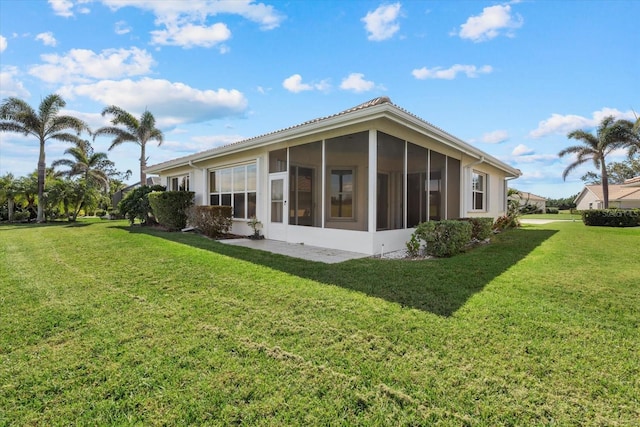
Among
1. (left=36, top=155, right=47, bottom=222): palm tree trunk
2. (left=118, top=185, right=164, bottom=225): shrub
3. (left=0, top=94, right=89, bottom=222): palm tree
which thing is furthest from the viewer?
(left=36, top=155, right=47, bottom=222): palm tree trunk

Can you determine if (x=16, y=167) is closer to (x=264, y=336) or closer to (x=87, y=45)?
(x=87, y=45)

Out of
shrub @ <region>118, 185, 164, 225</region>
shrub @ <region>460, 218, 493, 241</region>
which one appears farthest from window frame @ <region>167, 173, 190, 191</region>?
shrub @ <region>460, 218, 493, 241</region>

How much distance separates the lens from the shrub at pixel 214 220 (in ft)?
35.7

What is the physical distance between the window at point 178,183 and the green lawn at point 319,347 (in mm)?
10526

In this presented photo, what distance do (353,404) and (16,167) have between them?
113 feet

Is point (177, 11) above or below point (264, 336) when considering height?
above

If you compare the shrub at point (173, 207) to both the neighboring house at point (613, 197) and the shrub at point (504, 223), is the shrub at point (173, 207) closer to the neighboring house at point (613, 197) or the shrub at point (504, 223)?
the shrub at point (504, 223)

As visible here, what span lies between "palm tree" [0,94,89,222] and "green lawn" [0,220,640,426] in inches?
819

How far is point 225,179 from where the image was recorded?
1256cm

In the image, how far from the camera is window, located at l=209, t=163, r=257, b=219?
11203mm

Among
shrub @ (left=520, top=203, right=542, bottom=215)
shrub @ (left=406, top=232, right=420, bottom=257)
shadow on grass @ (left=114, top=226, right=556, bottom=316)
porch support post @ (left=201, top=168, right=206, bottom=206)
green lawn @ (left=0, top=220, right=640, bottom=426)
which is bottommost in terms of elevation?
green lawn @ (left=0, top=220, right=640, bottom=426)

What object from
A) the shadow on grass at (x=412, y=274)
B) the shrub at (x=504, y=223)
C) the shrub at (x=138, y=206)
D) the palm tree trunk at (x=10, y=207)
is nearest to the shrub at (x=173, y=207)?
the shrub at (x=138, y=206)

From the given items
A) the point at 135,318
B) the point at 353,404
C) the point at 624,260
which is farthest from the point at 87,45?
the point at 624,260

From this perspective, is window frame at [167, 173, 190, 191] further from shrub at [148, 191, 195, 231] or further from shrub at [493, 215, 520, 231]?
shrub at [493, 215, 520, 231]
